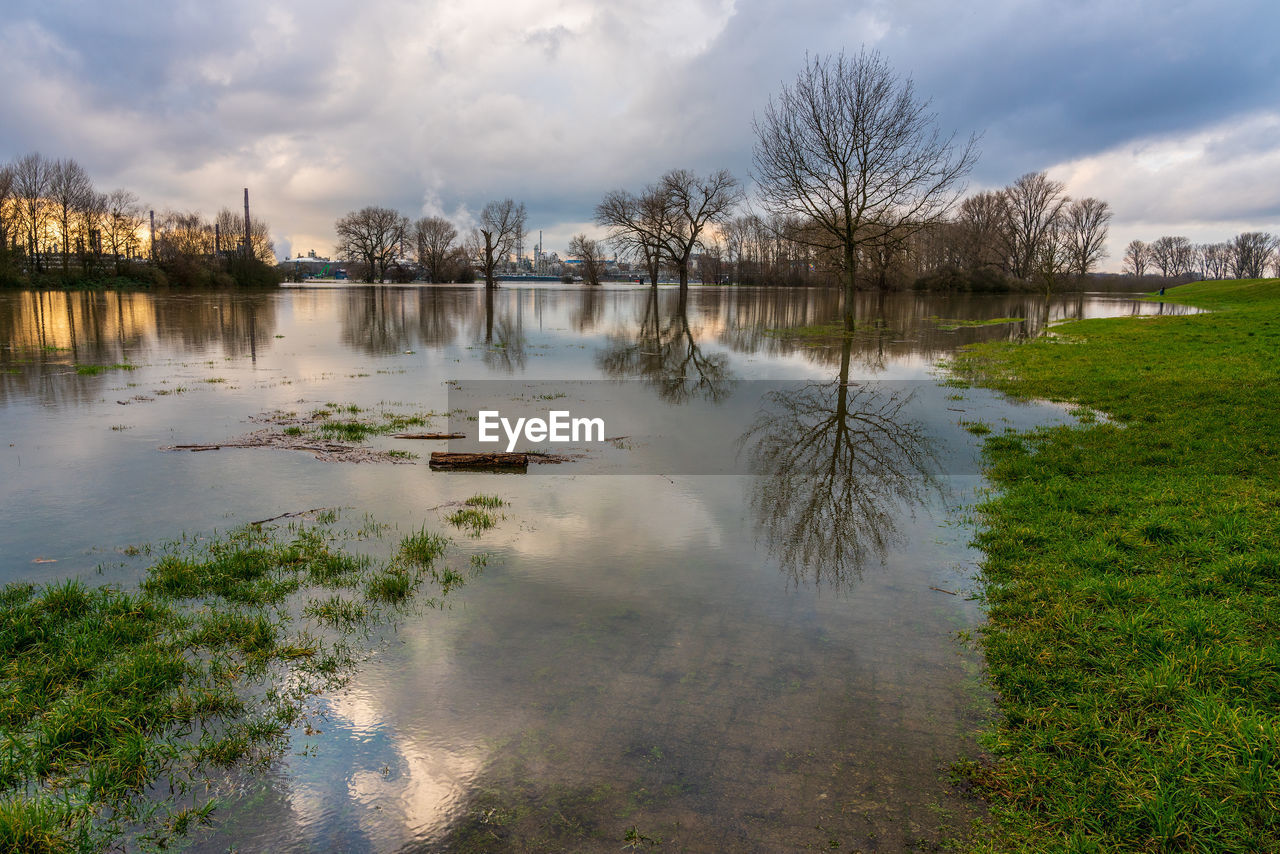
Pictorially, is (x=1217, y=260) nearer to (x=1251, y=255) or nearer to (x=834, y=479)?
(x=1251, y=255)

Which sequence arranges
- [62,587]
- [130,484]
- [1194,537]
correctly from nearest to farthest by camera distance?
[62,587]
[1194,537]
[130,484]

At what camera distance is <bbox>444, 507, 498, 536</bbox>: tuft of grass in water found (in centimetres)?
592

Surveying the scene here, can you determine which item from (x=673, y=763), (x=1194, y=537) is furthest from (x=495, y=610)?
(x=1194, y=537)

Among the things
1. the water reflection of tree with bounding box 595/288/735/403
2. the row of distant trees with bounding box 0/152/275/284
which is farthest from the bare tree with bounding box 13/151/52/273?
the water reflection of tree with bounding box 595/288/735/403

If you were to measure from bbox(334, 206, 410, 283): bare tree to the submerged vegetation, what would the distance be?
107565 millimetres

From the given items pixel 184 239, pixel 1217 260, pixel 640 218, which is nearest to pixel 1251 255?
pixel 1217 260

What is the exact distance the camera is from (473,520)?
6.06m

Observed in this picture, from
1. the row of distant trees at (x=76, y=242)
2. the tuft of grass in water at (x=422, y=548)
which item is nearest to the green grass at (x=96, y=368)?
the tuft of grass in water at (x=422, y=548)

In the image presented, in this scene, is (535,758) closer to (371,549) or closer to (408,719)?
(408,719)

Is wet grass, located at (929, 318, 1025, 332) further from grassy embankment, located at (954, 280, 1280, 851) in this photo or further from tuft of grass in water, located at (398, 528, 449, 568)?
tuft of grass in water, located at (398, 528, 449, 568)

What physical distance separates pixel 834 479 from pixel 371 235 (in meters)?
111

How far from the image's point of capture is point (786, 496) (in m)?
6.83

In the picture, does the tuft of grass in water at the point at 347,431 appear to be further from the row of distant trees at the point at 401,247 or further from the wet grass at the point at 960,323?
the row of distant trees at the point at 401,247

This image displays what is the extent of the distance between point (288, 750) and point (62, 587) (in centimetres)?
261
